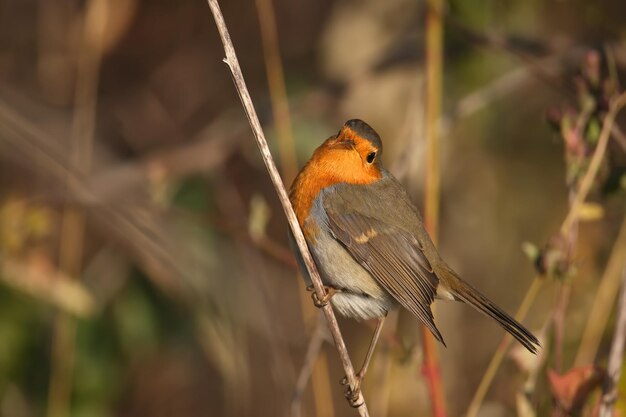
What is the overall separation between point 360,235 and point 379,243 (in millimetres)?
74

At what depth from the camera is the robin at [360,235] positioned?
3.14 metres

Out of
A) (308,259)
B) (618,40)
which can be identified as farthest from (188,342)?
(618,40)

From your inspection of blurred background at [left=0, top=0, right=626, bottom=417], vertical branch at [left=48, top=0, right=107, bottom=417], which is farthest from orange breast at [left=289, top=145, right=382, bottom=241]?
vertical branch at [left=48, top=0, right=107, bottom=417]

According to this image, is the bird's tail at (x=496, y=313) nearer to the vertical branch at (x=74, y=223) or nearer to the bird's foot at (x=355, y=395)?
the bird's foot at (x=355, y=395)

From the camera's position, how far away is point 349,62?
496 cm

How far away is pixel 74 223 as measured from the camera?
423cm

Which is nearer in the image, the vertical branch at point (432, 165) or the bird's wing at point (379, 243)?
the vertical branch at point (432, 165)

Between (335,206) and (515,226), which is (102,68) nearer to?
(515,226)

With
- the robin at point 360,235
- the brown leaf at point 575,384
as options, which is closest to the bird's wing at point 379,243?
the robin at point 360,235

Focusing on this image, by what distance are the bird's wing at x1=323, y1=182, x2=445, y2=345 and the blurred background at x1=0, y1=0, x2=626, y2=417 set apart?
272mm

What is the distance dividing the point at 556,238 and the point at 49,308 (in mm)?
2556

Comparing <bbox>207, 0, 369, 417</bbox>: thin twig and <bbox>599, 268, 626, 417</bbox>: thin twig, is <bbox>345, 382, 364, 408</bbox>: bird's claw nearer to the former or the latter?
<bbox>207, 0, 369, 417</bbox>: thin twig

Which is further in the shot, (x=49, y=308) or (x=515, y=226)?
(x=515, y=226)

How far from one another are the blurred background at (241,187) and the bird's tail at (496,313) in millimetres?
291
